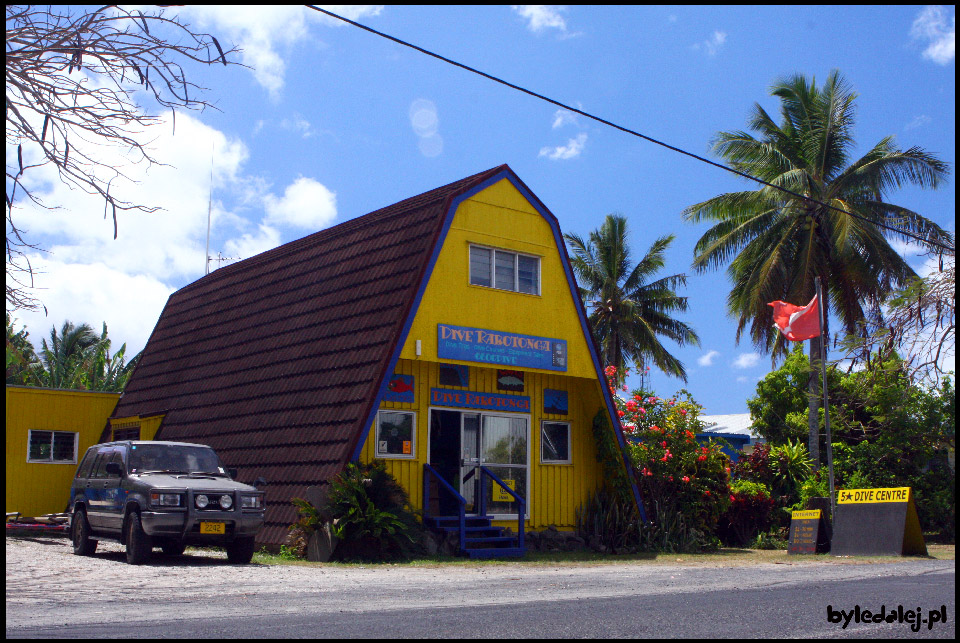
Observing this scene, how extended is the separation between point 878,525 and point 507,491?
22.4 ft

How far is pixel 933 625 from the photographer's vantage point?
757 centimetres

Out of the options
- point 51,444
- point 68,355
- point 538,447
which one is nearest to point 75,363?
point 68,355

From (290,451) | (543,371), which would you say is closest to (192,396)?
(290,451)

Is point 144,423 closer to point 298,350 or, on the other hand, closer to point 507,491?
point 298,350

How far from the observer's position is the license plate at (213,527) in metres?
13.0

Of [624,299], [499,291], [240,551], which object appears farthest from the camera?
[624,299]

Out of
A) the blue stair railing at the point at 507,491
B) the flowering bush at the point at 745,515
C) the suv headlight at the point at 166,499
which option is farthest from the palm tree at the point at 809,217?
the suv headlight at the point at 166,499

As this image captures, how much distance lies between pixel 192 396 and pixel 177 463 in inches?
273

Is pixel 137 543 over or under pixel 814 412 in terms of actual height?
under

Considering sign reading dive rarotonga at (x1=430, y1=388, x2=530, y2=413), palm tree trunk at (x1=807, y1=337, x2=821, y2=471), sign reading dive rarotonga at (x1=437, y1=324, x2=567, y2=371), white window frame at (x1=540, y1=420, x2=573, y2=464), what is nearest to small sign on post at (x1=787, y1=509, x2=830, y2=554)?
white window frame at (x1=540, y1=420, x2=573, y2=464)

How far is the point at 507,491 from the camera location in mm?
17281

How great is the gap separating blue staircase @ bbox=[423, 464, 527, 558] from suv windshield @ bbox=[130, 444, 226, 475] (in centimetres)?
382

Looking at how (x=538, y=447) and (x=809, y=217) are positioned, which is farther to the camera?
(x=809, y=217)

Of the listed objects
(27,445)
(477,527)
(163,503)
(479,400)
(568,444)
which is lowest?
(477,527)
